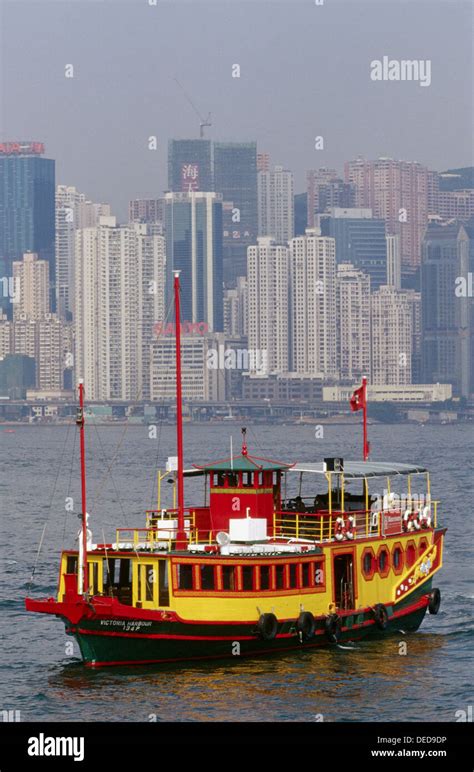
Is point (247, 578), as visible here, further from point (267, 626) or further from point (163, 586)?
point (163, 586)

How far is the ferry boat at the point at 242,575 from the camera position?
33156 mm

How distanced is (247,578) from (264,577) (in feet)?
1.29

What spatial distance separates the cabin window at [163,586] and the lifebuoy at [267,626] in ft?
6.09

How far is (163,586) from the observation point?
33406mm

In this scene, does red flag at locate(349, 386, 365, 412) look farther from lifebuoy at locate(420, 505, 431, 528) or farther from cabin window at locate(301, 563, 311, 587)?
cabin window at locate(301, 563, 311, 587)

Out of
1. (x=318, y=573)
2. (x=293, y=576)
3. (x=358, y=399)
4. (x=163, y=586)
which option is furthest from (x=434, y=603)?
(x=163, y=586)

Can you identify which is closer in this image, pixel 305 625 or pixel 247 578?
pixel 247 578

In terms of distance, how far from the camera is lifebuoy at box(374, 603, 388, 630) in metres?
36.9

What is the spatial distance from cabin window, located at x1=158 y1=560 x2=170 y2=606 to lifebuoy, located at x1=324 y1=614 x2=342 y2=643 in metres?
3.66

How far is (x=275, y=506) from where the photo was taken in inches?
1475

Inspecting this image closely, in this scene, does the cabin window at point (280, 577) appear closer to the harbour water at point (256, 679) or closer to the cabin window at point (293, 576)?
the cabin window at point (293, 576)

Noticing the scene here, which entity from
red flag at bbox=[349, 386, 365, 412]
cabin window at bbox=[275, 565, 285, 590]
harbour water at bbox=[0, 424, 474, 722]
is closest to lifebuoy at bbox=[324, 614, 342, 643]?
harbour water at bbox=[0, 424, 474, 722]

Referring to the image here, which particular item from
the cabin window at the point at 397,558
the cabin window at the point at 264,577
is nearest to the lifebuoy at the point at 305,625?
the cabin window at the point at 264,577
